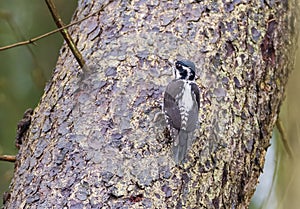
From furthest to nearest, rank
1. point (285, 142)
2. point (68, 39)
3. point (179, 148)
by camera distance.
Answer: point (285, 142) < point (68, 39) < point (179, 148)

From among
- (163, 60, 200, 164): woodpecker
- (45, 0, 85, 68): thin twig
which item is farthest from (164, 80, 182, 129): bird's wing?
(45, 0, 85, 68): thin twig

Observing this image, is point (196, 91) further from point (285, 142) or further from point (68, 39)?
point (285, 142)

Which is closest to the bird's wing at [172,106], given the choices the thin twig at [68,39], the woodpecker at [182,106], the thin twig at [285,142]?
the woodpecker at [182,106]

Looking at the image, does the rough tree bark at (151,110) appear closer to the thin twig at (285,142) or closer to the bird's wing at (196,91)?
the bird's wing at (196,91)

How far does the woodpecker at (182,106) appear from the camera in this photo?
213 centimetres

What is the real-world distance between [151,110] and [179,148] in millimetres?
141

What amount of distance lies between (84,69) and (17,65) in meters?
2.11

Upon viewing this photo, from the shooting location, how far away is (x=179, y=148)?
2.11 m

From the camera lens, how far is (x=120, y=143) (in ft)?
6.91

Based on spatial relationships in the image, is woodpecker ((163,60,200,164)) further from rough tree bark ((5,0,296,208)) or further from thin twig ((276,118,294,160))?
thin twig ((276,118,294,160))

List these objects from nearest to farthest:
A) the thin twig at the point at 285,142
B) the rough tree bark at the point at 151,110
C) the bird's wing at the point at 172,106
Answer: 1. the rough tree bark at the point at 151,110
2. the bird's wing at the point at 172,106
3. the thin twig at the point at 285,142

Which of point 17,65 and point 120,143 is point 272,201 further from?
point 17,65

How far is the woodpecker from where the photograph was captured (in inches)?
84.0

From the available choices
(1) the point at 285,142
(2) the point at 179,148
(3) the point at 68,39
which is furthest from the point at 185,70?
(1) the point at 285,142
